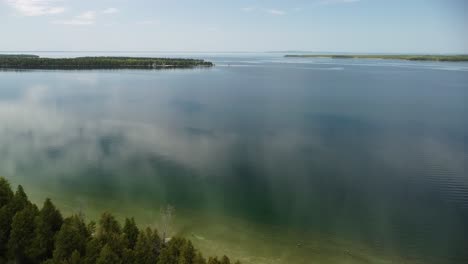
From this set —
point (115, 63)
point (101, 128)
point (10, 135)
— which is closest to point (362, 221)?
point (101, 128)

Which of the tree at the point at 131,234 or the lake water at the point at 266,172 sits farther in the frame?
the lake water at the point at 266,172

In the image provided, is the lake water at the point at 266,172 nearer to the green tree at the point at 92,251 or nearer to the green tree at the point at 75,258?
the green tree at the point at 92,251

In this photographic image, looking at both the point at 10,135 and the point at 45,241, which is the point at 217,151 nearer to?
the point at 45,241

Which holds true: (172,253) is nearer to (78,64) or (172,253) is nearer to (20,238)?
(20,238)

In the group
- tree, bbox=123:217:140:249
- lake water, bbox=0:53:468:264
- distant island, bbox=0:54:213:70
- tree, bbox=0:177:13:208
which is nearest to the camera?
tree, bbox=123:217:140:249

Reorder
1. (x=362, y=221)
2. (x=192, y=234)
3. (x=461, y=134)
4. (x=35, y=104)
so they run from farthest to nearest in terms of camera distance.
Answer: (x=35, y=104) → (x=461, y=134) → (x=362, y=221) → (x=192, y=234)

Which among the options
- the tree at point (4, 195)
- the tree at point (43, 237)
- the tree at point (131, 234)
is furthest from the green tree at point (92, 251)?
the tree at point (4, 195)

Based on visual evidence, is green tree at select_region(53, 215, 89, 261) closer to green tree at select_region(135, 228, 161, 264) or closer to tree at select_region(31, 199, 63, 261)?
tree at select_region(31, 199, 63, 261)

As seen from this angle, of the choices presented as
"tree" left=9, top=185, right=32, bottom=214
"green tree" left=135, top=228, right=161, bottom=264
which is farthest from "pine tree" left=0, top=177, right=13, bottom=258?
"green tree" left=135, top=228, right=161, bottom=264
